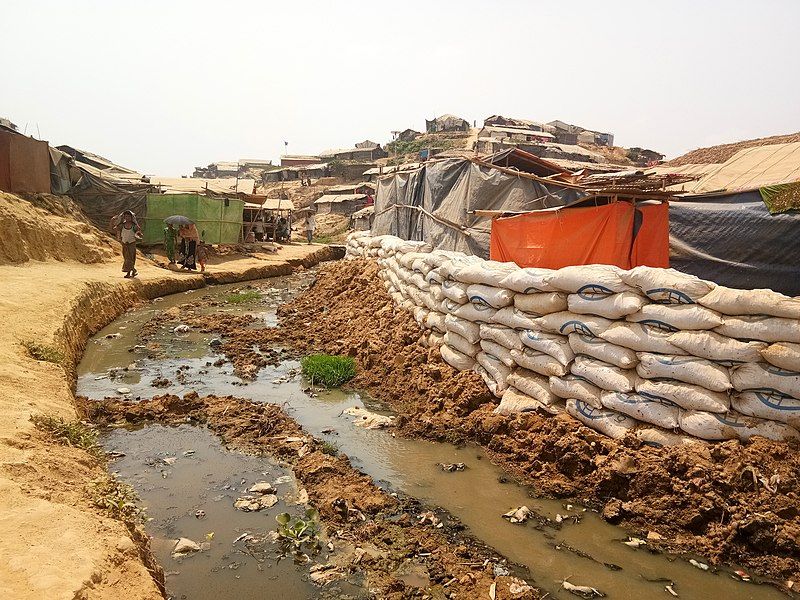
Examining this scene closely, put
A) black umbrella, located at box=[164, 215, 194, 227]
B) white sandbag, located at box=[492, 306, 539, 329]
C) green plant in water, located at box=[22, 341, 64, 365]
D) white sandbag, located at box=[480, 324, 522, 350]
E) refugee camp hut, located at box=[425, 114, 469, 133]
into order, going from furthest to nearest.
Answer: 1. refugee camp hut, located at box=[425, 114, 469, 133]
2. black umbrella, located at box=[164, 215, 194, 227]
3. green plant in water, located at box=[22, 341, 64, 365]
4. white sandbag, located at box=[480, 324, 522, 350]
5. white sandbag, located at box=[492, 306, 539, 329]

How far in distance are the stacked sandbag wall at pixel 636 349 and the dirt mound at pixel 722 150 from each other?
909 cm

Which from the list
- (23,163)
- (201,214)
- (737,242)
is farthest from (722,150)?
(23,163)

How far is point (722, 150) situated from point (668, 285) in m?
11.4

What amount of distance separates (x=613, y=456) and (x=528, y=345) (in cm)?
132

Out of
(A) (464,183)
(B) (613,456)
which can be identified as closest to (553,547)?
(B) (613,456)

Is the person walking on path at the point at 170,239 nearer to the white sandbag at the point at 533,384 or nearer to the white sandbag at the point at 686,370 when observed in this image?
the white sandbag at the point at 533,384

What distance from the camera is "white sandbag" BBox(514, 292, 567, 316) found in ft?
16.5

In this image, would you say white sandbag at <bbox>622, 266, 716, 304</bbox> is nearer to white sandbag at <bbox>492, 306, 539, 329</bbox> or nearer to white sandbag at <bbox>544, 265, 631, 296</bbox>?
white sandbag at <bbox>544, 265, 631, 296</bbox>

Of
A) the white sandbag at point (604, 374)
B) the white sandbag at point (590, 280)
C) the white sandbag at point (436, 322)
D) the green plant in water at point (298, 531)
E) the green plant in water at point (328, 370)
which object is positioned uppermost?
the white sandbag at point (590, 280)

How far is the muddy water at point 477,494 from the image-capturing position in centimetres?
344

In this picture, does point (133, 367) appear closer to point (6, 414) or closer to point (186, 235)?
point (6, 414)

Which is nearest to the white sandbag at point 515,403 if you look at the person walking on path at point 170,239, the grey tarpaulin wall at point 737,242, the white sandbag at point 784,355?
the white sandbag at point 784,355

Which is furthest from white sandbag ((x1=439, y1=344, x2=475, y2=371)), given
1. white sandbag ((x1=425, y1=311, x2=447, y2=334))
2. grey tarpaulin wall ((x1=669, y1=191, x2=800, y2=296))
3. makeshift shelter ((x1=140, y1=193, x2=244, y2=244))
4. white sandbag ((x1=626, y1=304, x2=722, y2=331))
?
makeshift shelter ((x1=140, y1=193, x2=244, y2=244))

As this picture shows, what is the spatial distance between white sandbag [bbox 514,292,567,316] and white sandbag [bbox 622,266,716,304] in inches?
25.0
